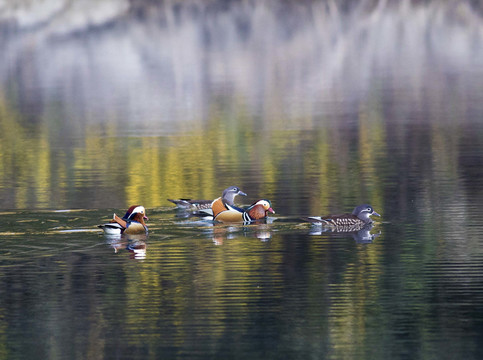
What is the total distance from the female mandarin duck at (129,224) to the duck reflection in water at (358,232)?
2539 mm

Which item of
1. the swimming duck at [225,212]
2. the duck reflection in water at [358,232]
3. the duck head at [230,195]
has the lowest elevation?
the duck reflection in water at [358,232]

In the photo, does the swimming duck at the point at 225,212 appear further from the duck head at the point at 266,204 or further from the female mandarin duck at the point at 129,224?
the female mandarin duck at the point at 129,224

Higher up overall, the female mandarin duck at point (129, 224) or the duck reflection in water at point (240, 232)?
the female mandarin duck at point (129, 224)

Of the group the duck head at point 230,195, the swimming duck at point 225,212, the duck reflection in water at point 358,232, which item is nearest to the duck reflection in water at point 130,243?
the swimming duck at point 225,212

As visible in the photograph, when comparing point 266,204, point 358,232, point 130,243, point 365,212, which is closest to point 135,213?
point 130,243

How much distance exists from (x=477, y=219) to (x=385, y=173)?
678 centimetres

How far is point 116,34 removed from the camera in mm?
131500

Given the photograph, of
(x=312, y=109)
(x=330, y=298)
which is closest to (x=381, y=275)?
(x=330, y=298)

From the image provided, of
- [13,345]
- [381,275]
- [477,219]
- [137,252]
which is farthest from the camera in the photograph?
[477,219]

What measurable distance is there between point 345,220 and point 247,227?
5.15ft

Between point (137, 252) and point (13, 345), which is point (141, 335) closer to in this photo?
point (13, 345)

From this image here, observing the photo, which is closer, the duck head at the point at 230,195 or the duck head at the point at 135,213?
the duck head at the point at 135,213

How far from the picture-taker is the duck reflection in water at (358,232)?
23.1 meters

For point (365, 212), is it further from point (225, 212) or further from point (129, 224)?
point (129, 224)
